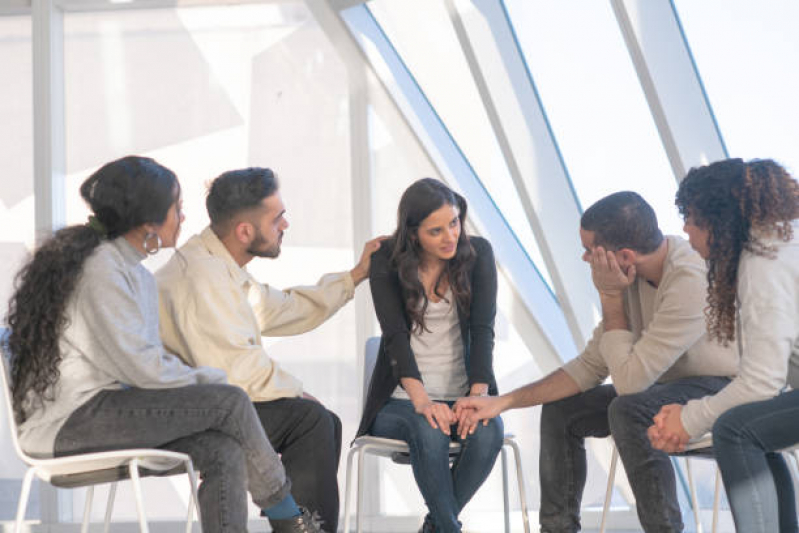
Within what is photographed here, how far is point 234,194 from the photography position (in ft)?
10.2

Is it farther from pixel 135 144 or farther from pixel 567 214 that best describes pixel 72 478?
pixel 135 144

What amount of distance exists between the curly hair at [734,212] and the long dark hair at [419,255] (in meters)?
0.84

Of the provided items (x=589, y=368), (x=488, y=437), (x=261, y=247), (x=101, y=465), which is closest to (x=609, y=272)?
(x=589, y=368)

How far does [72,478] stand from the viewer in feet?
7.62

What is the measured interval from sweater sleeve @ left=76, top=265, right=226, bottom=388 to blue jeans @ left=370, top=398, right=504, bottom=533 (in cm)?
78

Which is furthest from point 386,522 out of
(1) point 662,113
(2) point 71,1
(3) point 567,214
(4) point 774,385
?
(2) point 71,1

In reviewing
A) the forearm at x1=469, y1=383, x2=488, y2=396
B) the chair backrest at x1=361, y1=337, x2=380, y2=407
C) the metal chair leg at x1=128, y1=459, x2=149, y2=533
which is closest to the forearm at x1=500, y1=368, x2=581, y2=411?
the forearm at x1=469, y1=383, x2=488, y2=396

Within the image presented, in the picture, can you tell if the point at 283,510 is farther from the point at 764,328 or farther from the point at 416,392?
the point at 764,328

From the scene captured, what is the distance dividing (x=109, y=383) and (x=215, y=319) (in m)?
0.56

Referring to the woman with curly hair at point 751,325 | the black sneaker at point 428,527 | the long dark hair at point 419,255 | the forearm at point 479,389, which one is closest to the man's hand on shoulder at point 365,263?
the long dark hair at point 419,255

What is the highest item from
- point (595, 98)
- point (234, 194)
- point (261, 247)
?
point (595, 98)

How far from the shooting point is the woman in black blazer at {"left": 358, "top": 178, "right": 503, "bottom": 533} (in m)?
2.87

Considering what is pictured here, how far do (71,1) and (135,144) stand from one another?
0.83 m

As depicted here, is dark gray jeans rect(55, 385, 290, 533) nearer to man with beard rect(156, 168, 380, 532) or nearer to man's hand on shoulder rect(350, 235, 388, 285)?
man with beard rect(156, 168, 380, 532)
